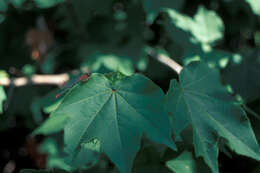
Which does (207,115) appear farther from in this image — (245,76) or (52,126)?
Result: (52,126)

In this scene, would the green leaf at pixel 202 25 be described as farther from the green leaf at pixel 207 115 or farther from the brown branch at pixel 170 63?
the green leaf at pixel 207 115

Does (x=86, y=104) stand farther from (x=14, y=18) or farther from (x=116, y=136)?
(x=14, y=18)

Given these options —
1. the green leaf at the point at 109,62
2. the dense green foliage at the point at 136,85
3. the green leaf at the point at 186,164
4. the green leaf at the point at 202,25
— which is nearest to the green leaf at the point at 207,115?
the dense green foliage at the point at 136,85

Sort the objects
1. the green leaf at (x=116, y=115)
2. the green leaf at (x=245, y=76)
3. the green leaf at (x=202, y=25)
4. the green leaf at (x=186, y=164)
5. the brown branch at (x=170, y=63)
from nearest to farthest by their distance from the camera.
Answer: the green leaf at (x=116, y=115) < the green leaf at (x=186, y=164) < the brown branch at (x=170, y=63) < the green leaf at (x=245, y=76) < the green leaf at (x=202, y=25)

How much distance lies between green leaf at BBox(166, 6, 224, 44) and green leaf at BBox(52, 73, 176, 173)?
671mm

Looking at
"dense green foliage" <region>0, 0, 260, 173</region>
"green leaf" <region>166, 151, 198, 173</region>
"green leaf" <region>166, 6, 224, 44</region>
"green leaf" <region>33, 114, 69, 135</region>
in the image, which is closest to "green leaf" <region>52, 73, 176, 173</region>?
"dense green foliage" <region>0, 0, 260, 173</region>

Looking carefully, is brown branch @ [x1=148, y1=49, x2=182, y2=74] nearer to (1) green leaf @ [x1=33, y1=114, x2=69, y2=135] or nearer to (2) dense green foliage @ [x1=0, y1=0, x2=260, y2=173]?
(2) dense green foliage @ [x1=0, y1=0, x2=260, y2=173]

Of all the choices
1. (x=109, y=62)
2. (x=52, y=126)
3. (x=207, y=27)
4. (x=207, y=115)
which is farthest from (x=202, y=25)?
(x=52, y=126)

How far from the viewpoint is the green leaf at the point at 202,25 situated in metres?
1.38

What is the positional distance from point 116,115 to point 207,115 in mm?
251

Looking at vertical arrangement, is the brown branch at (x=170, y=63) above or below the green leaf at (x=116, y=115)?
above

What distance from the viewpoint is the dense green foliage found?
764 millimetres

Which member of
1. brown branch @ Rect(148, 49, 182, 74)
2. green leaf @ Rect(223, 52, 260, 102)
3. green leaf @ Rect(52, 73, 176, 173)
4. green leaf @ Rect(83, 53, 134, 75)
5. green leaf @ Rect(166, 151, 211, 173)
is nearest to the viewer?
green leaf @ Rect(52, 73, 176, 173)

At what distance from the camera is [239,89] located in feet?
3.97
